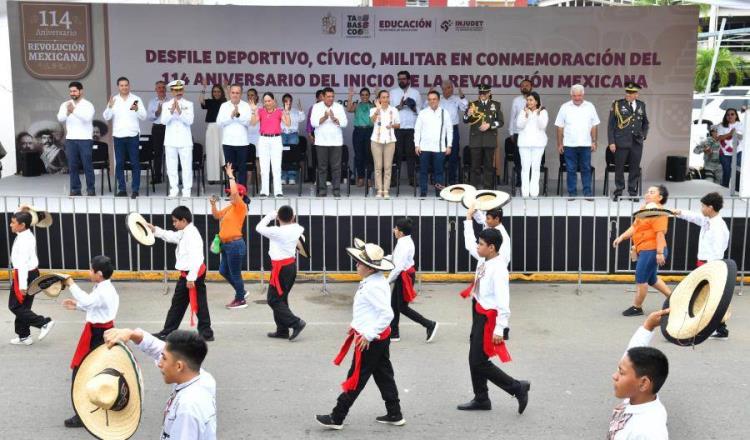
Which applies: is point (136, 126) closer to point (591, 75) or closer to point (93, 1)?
point (93, 1)

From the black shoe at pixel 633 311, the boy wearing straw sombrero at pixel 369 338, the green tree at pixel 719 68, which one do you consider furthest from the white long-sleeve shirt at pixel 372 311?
the green tree at pixel 719 68

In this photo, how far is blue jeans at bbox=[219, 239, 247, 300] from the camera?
10805mm

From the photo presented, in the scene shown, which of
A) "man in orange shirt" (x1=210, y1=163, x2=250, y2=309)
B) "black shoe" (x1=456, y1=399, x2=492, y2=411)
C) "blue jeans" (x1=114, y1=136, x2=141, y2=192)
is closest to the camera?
"black shoe" (x1=456, y1=399, x2=492, y2=411)

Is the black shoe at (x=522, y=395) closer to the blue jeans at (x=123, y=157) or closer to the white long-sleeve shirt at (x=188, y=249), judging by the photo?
the white long-sleeve shirt at (x=188, y=249)

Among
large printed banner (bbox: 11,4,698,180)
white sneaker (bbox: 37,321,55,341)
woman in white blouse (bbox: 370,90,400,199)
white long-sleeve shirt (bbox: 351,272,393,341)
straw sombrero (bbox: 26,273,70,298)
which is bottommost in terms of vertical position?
white sneaker (bbox: 37,321,55,341)

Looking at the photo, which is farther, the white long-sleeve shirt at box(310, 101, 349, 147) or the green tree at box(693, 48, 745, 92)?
the green tree at box(693, 48, 745, 92)

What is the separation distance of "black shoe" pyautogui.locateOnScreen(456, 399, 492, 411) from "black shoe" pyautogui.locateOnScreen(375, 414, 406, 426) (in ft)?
1.94

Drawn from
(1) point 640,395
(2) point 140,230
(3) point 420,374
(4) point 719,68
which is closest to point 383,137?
(2) point 140,230

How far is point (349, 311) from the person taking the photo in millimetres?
11281

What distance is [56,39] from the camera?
17.0 meters

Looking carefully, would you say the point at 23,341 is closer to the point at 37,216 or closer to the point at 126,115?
the point at 37,216

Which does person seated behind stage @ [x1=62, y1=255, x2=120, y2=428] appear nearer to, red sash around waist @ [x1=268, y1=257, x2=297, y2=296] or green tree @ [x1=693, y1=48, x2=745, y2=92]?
red sash around waist @ [x1=268, y1=257, x2=297, y2=296]

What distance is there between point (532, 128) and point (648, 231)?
4393mm

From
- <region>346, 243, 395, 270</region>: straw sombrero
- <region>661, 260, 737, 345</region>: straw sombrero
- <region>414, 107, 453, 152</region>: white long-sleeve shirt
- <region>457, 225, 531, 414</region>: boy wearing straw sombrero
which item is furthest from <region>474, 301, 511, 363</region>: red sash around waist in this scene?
<region>414, 107, 453, 152</region>: white long-sleeve shirt
